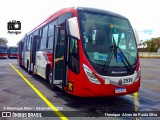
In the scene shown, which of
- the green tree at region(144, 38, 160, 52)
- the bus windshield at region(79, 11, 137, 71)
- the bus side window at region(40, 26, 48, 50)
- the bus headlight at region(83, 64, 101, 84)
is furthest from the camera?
the green tree at region(144, 38, 160, 52)

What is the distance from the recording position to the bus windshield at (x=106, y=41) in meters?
7.04

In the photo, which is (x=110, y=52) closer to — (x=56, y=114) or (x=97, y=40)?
(x=97, y=40)

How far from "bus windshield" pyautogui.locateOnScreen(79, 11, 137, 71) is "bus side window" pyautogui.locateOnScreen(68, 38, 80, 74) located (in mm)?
321

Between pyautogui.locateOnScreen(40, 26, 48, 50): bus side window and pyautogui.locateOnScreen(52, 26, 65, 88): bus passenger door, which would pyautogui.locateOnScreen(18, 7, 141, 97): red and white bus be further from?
pyautogui.locateOnScreen(40, 26, 48, 50): bus side window

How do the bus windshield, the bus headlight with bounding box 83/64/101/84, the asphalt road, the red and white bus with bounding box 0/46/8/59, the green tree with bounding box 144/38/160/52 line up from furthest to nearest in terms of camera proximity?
the green tree with bounding box 144/38/160/52, the red and white bus with bounding box 0/46/8/59, the bus windshield, the bus headlight with bounding box 83/64/101/84, the asphalt road

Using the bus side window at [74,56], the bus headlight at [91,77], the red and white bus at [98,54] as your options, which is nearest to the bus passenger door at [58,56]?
the red and white bus at [98,54]

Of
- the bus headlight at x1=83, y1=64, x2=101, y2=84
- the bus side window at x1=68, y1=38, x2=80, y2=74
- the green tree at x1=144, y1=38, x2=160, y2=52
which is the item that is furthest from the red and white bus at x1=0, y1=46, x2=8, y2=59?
the green tree at x1=144, y1=38, x2=160, y2=52

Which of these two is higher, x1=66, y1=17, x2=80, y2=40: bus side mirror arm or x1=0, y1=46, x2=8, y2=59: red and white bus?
x1=66, y1=17, x2=80, y2=40: bus side mirror arm

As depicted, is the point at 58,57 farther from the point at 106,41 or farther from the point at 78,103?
the point at 106,41

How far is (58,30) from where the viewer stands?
850cm

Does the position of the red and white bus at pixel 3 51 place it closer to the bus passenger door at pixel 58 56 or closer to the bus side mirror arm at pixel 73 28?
the bus passenger door at pixel 58 56

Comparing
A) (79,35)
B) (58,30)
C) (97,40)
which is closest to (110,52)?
(97,40)

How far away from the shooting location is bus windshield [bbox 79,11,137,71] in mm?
7043

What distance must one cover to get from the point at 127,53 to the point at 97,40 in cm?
110
